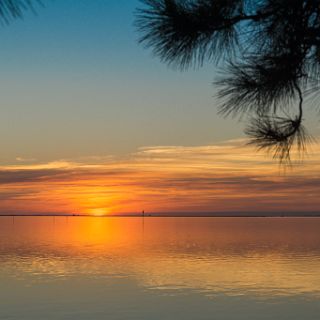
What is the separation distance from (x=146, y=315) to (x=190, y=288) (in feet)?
Answer: 27.1

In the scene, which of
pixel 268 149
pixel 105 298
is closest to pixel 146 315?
pixel 105 298

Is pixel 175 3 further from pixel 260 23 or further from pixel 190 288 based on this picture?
pixel 190 288

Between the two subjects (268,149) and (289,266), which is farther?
(289,266)

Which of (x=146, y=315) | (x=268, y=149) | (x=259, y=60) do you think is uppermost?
(x=259, y=60)

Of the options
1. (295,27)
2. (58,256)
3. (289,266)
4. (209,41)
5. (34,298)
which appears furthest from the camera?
(58,256)

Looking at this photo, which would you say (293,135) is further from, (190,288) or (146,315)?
(190,288)

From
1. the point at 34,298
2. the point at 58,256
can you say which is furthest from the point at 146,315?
the point at 58,256

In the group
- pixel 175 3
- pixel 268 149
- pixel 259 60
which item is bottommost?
pixel 268 149

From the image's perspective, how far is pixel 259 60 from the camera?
5.75 m

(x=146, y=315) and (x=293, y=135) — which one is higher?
(x=293, y=135)

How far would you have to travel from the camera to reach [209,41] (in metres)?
5.76

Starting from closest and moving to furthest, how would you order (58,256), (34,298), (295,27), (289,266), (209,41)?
(295,27) → (209,41) → (34,298) → (289,266) → (58,256)

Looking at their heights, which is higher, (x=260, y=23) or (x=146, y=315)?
(x=260, y=23)

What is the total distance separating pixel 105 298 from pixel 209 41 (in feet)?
84.7
